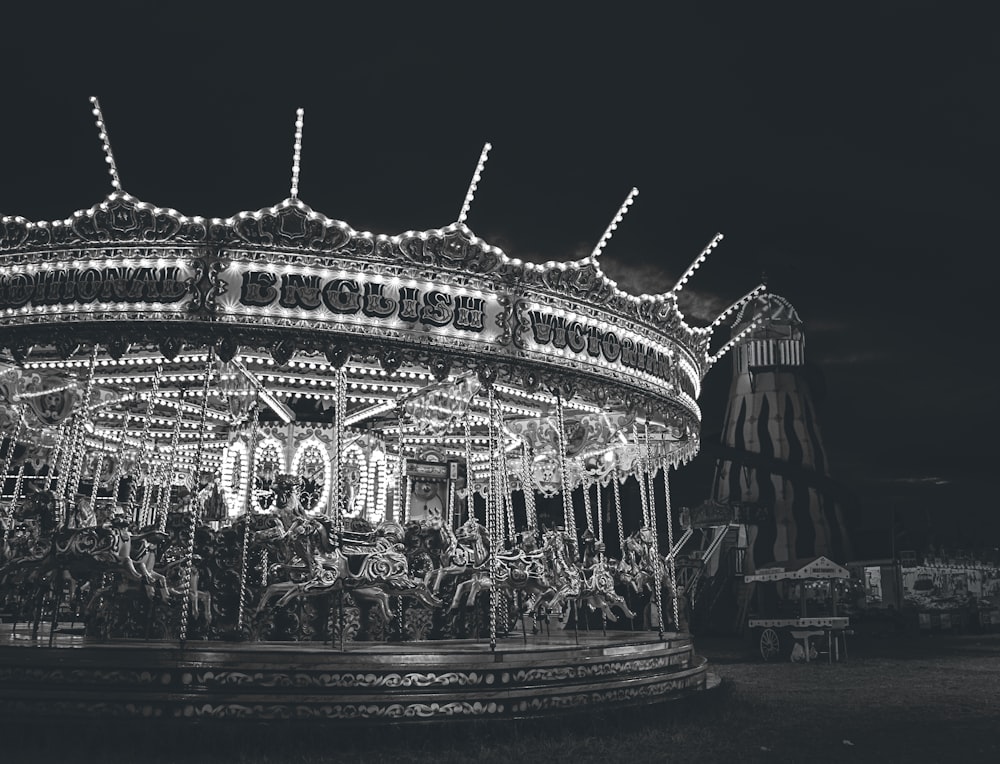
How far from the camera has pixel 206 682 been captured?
23.0ft

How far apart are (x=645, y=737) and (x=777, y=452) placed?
27209mm

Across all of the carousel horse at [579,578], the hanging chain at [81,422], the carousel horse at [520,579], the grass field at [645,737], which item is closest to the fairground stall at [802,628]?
the grass field at [645,737]

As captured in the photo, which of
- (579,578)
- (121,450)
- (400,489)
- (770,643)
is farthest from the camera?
(770,643)

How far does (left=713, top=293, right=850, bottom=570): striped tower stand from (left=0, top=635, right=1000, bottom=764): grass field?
20.7m

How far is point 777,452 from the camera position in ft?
111

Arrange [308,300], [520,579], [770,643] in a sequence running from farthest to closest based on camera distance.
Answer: [770,643]
[520,579]
[308,300]

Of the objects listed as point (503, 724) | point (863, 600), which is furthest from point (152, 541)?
point (863, 600)

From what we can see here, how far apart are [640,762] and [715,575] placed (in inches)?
931

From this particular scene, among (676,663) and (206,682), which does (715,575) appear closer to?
(676,663)

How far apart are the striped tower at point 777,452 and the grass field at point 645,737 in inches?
816

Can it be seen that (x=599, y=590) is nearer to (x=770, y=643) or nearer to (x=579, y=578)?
(x=579, y=578)

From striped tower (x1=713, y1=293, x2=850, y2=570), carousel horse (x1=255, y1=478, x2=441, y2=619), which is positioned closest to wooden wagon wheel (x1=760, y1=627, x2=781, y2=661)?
carousel horse (x1=255, y1=478, x2=441, y2=619)

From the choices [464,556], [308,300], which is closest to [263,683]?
[464,556]

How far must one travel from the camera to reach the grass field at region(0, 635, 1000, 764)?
6777mm
